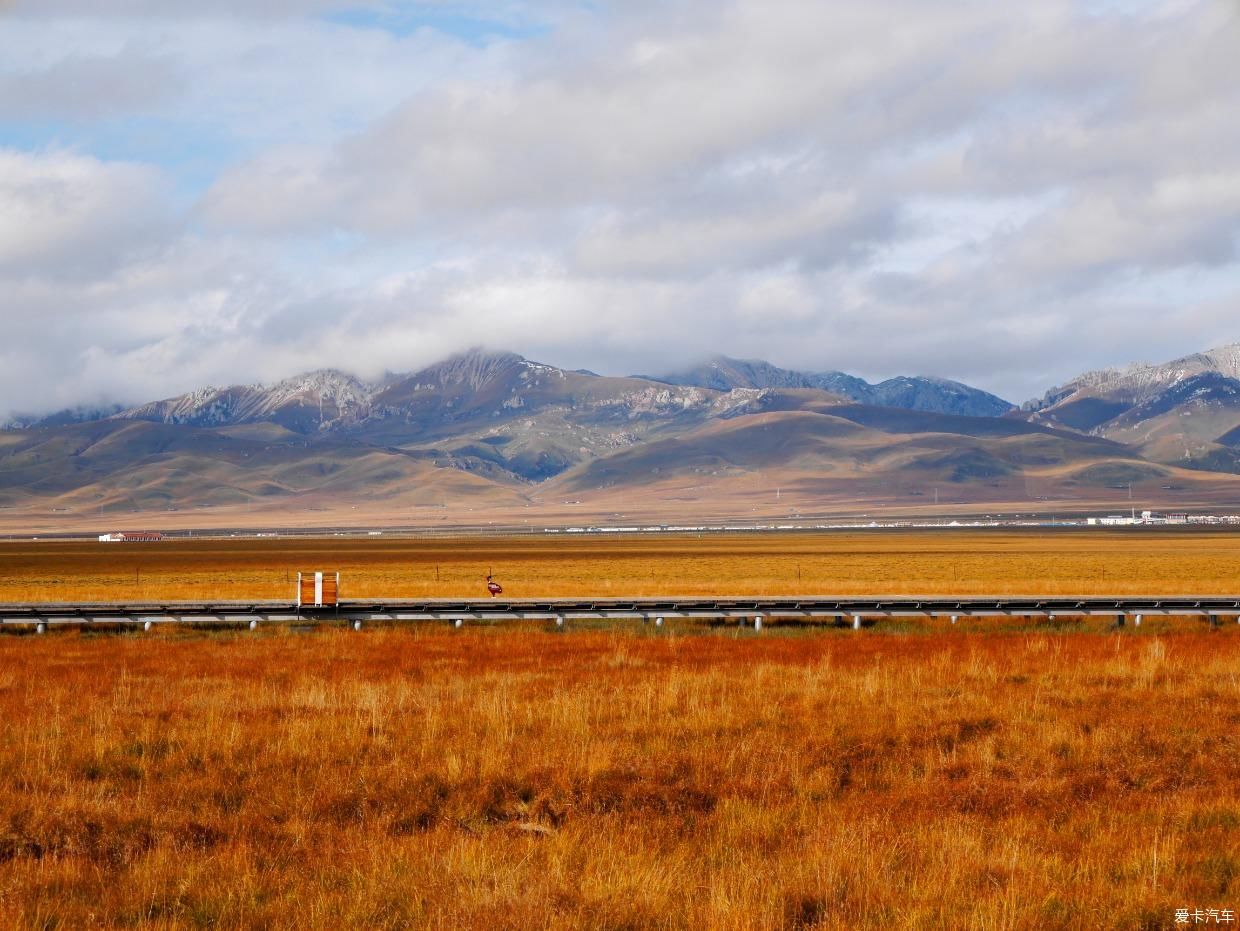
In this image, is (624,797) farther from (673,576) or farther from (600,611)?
(673,576)

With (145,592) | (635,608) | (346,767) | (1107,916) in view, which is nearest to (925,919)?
(1107,916)

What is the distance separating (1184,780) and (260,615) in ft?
84.2

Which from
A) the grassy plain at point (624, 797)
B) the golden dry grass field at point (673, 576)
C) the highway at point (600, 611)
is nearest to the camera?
the grassy plain at point (624, 797)

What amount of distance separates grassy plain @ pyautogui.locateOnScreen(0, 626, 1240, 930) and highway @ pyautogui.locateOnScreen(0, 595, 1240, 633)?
11.0 m

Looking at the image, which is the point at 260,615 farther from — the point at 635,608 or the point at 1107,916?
the point at 1107,916

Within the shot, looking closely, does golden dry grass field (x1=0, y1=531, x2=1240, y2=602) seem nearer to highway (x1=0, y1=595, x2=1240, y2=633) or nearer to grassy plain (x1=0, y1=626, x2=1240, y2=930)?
highway (x1=0, y1=595, x2=1240, y2=633)

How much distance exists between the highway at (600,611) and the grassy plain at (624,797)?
11.0 meters

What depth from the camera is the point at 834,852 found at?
34.1 feet

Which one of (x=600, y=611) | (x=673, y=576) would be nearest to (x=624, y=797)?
(x=600, y=611)

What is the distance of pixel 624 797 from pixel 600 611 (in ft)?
73.2

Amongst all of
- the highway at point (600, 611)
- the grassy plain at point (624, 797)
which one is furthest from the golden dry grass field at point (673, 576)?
the grassy plain at point (624, 797)

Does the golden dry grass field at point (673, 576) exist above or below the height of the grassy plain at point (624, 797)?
below

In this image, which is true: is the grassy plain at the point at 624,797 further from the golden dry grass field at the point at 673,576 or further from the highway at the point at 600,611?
the golden dry grass field at the point at 673,576

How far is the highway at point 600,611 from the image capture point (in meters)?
33.6
